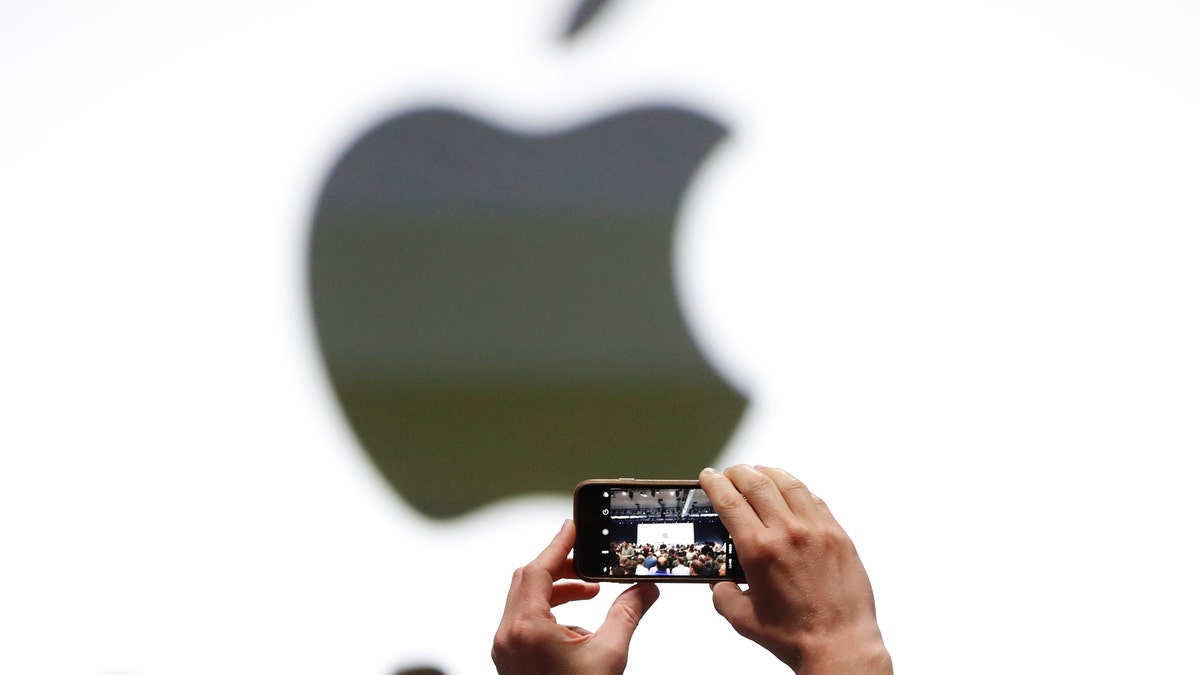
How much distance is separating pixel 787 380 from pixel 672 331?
0.13 m

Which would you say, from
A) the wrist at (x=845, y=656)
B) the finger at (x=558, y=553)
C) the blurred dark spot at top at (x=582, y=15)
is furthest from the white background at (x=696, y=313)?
Result: the wrist at (x=845, y=656)

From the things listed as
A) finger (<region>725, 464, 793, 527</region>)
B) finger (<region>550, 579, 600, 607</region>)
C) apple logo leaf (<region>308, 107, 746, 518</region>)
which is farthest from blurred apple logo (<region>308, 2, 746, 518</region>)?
finger (<region>725, 464, 793, 527</region>)

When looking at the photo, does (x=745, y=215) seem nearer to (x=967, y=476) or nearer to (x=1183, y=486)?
(x=967, y=476)

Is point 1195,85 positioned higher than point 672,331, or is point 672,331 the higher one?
point 1195,85

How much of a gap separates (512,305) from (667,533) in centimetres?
31

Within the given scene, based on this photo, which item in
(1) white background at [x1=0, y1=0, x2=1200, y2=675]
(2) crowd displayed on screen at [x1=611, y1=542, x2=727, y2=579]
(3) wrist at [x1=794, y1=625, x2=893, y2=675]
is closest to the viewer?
(3) wrist at [x1=794, y1=625, x2=893, y2=675]

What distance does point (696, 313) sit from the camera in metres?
0.84

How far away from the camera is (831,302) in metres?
0.84

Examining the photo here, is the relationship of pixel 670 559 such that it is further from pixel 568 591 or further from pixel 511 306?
pixel 511 306

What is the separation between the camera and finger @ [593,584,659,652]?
2.05 ft

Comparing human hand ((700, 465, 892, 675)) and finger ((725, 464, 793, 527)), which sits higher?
finger ((725, 464, 793, 527))

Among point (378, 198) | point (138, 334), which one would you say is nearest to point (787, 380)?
point (378, 198)

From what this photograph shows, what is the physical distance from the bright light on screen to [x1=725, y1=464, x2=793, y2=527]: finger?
87 mm

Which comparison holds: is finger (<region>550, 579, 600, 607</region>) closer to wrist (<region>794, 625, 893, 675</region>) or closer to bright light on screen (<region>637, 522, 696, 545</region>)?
bright light on screen (<region>637, 522, 696, 545</region>)
